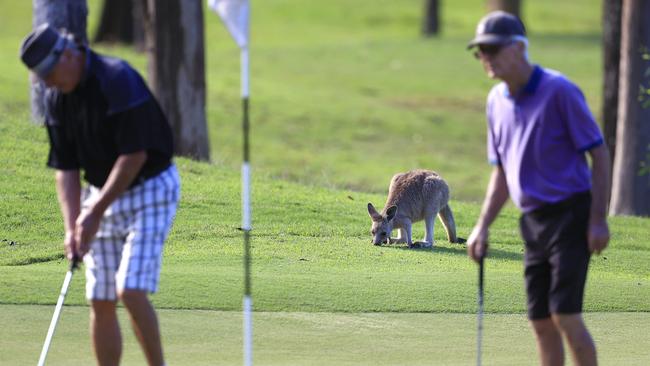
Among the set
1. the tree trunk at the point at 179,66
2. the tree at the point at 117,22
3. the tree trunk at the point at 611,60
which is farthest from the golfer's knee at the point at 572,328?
the tree at the point at 117,22

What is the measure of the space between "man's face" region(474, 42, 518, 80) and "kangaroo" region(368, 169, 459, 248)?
5.99m

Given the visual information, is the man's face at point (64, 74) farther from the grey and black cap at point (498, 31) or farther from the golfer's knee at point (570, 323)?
the golfer's knee at point (570, 323)

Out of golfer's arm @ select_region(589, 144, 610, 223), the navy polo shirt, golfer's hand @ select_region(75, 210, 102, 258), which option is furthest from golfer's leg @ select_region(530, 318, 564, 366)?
golfer's hand @ select_region(75, 210, 102, 258)

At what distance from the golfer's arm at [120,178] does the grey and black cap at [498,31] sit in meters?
1.88

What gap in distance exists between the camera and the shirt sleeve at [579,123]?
7.02 metres

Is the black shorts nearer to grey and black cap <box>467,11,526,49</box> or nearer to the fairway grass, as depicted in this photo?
grey and black cap <box>467,11,526,49</box>

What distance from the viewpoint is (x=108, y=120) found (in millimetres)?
6902

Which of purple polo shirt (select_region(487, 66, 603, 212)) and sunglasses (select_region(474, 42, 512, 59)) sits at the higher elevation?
sunglasses (select_region(474, 42, 512, 59))

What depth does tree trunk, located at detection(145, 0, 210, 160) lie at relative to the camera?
20859 millimetres

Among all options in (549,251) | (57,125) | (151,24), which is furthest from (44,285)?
(151,24)

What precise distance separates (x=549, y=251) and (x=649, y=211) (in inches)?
562

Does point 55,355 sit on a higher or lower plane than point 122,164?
lower

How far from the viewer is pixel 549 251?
7.20 metres

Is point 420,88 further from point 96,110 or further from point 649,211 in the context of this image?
point 96,110
